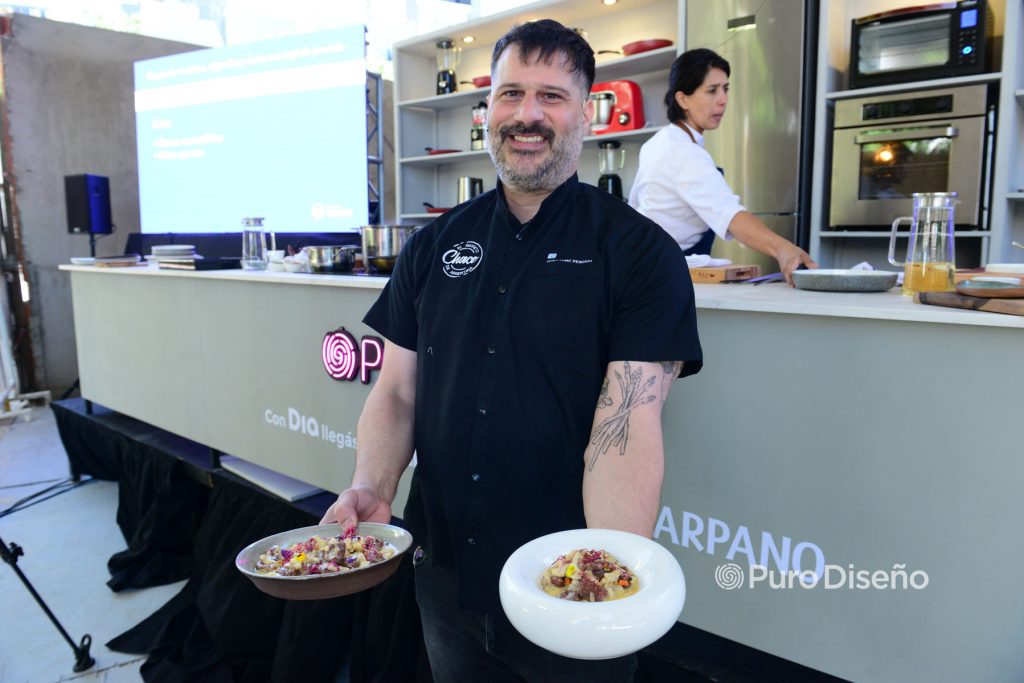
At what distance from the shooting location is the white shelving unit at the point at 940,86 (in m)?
3.05

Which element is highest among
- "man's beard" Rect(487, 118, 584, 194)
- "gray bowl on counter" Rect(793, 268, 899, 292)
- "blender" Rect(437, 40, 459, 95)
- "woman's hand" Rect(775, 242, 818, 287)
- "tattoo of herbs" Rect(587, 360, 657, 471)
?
"blender" Rect(437, 40, 459, 95)

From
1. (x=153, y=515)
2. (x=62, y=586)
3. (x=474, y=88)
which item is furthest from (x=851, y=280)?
(x=474, y=88)

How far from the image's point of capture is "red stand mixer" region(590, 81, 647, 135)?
4062 mm

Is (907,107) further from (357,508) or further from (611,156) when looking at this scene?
(357,508)

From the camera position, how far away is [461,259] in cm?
119

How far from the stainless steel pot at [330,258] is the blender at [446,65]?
9.15 ft

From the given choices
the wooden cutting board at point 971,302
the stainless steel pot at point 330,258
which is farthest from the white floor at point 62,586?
the wooden cutting board at point 971,302

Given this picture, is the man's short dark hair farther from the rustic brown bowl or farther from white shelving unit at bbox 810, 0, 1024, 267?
white shelving unit at bbox 810, 0, 1024, 267

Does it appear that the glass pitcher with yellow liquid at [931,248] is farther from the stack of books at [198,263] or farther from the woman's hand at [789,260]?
the stack of books at [198,263]

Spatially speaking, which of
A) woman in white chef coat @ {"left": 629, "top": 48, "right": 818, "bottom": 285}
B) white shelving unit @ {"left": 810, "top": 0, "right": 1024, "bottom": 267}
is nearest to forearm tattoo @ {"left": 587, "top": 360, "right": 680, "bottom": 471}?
woman in white chef coat @ {"left": 629, "top": 48, "right": 818, "bottom": 285}

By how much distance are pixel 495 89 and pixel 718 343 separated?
74cm

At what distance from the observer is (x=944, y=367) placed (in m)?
1.26

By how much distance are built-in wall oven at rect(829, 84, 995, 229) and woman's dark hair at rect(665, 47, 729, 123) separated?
1341 mm

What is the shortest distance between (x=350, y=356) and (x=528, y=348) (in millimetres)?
1321
